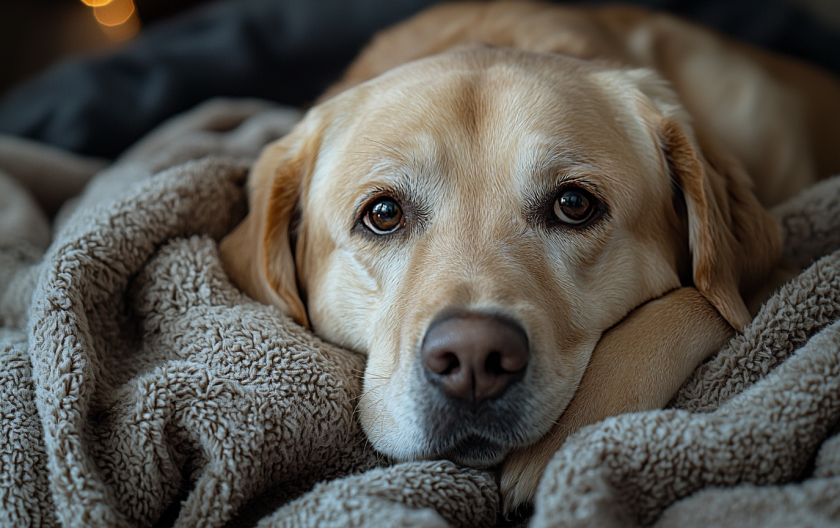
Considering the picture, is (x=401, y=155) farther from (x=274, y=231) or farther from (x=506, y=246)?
(x=274, y=231)

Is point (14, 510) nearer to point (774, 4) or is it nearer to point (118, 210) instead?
point (118, 210)

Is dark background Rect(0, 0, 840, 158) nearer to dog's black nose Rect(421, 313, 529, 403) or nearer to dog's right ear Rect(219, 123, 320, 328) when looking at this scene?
dog's right ear Rect(219, 123, 320, 328)

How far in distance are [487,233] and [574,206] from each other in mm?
263

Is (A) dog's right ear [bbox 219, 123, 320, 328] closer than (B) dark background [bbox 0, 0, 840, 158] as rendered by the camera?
Yes

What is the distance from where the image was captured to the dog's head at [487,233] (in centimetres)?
132

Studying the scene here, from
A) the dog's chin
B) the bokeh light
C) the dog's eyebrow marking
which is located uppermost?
the bokeh light

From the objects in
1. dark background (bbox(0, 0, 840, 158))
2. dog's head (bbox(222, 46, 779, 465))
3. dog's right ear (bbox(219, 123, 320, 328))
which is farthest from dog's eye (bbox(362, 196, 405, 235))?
dark background (bbox(0, 0, 840, 158))

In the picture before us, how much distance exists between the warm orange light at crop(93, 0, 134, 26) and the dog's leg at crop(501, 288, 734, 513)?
4.55 m

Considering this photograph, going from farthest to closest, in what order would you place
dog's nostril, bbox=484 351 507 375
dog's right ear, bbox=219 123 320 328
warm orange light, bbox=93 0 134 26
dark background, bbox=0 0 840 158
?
warm orange light, bbox=93 0 134 26
dark background, bbox=0 0 840 158
dog's right ear, bbox=219 123 320 328
dog's nostril, bbox=484 351 507 375

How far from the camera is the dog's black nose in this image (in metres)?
1.23

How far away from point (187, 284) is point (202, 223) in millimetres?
286

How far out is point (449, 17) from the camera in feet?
8.58

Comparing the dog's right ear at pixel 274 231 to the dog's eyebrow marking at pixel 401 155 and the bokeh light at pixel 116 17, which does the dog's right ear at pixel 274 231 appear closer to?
the dog's eyebrow marking at pixel 401 155

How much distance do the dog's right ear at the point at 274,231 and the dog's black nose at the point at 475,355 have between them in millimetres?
625
